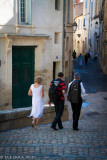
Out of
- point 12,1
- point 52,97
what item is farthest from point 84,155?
point 12,1

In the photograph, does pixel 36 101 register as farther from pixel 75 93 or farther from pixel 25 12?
pixel 25 12

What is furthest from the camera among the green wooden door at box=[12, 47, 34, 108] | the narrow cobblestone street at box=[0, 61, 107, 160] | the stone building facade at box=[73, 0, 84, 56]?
the stone building facade at box=[73, 0, 84, 56]

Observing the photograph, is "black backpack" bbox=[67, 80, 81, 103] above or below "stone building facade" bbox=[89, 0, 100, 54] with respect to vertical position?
below

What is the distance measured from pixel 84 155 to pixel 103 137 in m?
1.65

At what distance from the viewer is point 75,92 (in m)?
8.48

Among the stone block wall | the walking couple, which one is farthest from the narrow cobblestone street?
the walking couple

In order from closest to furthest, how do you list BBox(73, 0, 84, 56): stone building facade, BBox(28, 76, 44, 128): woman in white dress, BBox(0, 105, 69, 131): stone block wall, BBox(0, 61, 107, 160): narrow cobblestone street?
BBox(0, 61, 107, 160): narrow cobblestone street
BBox(28, 76, 44, 128): woman in white dress
BBox(0, 105, 69, 131): stone block wall
BBox(73, 0, 84, 56): stone building facade

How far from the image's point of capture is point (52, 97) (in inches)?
325

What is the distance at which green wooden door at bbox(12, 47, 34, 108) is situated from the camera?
16.4 meters

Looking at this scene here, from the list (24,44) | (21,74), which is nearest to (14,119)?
(21,74)

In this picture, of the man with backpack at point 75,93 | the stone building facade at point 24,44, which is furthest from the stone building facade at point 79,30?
the man with backpack at point 75,93

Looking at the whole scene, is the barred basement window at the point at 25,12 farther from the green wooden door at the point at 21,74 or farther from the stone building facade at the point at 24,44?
the green wooden door at the point at 21,74

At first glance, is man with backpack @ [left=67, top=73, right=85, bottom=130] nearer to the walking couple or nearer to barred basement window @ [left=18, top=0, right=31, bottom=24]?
the walking couple

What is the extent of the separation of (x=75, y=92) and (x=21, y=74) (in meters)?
8.56
